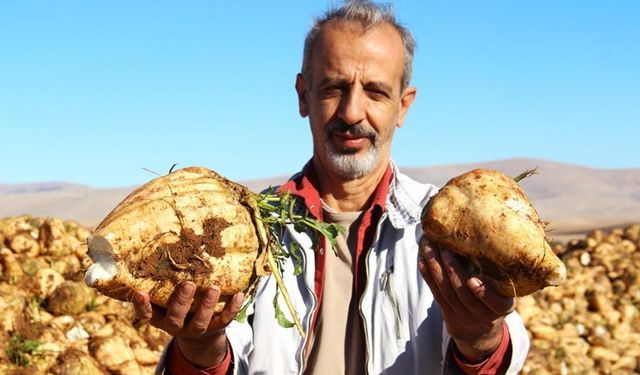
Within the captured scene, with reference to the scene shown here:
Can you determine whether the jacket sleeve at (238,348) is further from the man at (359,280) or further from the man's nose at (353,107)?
the man's nose at (353,107)

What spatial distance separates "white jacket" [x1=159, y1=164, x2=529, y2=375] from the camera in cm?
437

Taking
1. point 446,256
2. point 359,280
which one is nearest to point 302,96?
point 359,280

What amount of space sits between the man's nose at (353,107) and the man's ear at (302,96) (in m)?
0.44

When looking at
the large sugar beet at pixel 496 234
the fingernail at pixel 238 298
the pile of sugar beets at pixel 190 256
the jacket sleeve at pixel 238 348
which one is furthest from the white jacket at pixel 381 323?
the fingernail at pixel 238 298

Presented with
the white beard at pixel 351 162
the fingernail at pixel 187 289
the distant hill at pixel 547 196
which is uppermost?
the white beard at pixel 351 162

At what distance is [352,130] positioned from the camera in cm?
477

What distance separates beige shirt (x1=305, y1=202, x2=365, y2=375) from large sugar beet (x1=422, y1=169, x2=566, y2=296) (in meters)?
0.66

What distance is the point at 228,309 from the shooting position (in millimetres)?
3742

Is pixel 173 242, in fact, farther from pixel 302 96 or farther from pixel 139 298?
pixel 302 96

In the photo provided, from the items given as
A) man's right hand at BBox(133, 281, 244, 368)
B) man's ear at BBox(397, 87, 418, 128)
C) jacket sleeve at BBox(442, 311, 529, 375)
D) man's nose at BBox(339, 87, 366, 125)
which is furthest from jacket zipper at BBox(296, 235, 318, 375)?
man's ear at BBox(397, 87, 418, 128)

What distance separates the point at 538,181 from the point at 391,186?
366 feet

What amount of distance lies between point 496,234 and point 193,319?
1558mm

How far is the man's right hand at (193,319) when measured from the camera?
3.62 metres

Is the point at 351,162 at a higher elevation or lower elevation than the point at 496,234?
higher
